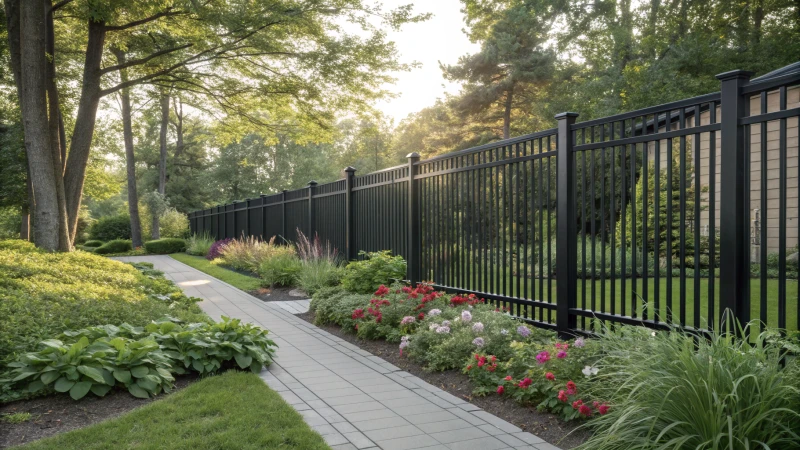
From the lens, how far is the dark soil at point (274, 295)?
32.5 ft

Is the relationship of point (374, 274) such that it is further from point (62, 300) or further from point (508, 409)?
point (508, 409)

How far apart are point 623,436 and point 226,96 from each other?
15.2 meters

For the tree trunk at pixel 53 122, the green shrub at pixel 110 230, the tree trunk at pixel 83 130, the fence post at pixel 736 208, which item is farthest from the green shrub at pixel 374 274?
the green shrub at pixel 110 230

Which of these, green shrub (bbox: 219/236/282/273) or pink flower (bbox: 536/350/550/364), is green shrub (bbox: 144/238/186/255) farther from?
pink flower (bbox: 536/350/550/364)

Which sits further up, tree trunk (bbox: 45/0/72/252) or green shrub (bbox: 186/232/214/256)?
tree trunk (bbox: 45/0/72/252)

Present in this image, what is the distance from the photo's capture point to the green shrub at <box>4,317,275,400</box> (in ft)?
13.3

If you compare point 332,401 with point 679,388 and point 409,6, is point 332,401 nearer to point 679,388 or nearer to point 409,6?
point 679,388

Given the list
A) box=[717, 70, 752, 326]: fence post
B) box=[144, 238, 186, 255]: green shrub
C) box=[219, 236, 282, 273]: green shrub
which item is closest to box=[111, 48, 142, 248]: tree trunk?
box=[144, 238, 186, 255]: green shrub

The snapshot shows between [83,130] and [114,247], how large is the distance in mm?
17424

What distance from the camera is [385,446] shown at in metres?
3.35

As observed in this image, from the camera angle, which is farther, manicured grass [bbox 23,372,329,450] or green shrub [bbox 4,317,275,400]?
green shrub [bbox 4,317,275,400]

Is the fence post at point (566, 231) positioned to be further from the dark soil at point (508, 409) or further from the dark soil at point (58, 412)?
the dark soil at point (58, 412)

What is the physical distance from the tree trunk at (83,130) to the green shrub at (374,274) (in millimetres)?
7651

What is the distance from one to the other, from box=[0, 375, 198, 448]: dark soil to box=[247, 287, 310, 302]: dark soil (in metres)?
5.66
